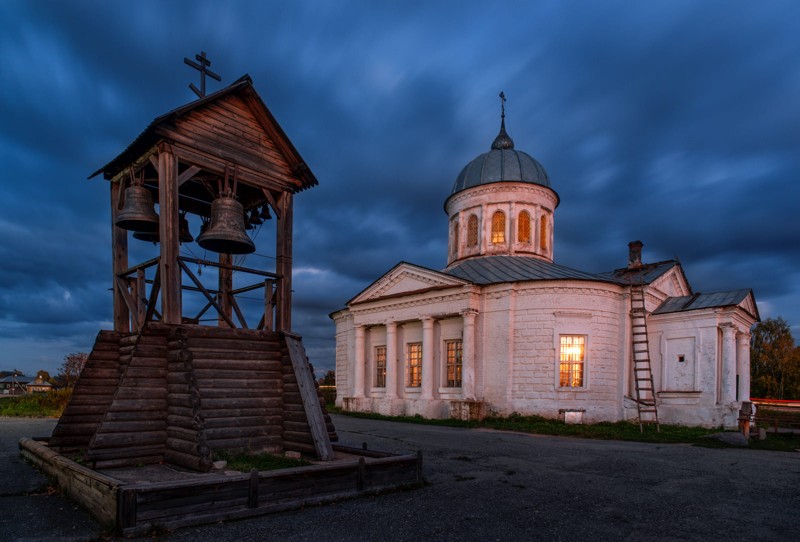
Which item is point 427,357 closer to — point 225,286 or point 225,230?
point 225,286

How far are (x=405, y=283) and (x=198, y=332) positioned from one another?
58.3ft

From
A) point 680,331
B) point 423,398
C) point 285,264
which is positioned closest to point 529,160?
point 680,331

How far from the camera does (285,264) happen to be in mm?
10047

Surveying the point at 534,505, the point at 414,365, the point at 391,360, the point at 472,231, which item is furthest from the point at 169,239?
the point at 472,231

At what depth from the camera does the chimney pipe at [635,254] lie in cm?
2706

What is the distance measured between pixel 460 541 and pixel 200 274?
20.3 feet

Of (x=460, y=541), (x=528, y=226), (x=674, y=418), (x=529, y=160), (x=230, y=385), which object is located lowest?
(x=674, y=418)

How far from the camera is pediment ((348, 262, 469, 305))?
24.0 meters

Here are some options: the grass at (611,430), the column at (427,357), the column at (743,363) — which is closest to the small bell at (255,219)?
the grass at (611,430)

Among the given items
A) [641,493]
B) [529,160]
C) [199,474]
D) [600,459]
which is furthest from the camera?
[529,160]

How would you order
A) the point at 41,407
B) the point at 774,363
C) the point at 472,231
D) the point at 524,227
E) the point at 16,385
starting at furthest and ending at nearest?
the point at 16,385, the point at 774,363, the point at 472,231, the point at 524,227, the point at 41,407

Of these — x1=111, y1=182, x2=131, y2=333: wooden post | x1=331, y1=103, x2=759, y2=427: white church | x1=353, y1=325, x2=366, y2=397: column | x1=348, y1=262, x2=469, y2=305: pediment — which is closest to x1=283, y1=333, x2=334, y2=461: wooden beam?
x1=111, y1=182, x2=131, y2=333: wooden post

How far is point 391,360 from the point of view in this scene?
2611 cm

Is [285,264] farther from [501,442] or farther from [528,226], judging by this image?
[528,226]
